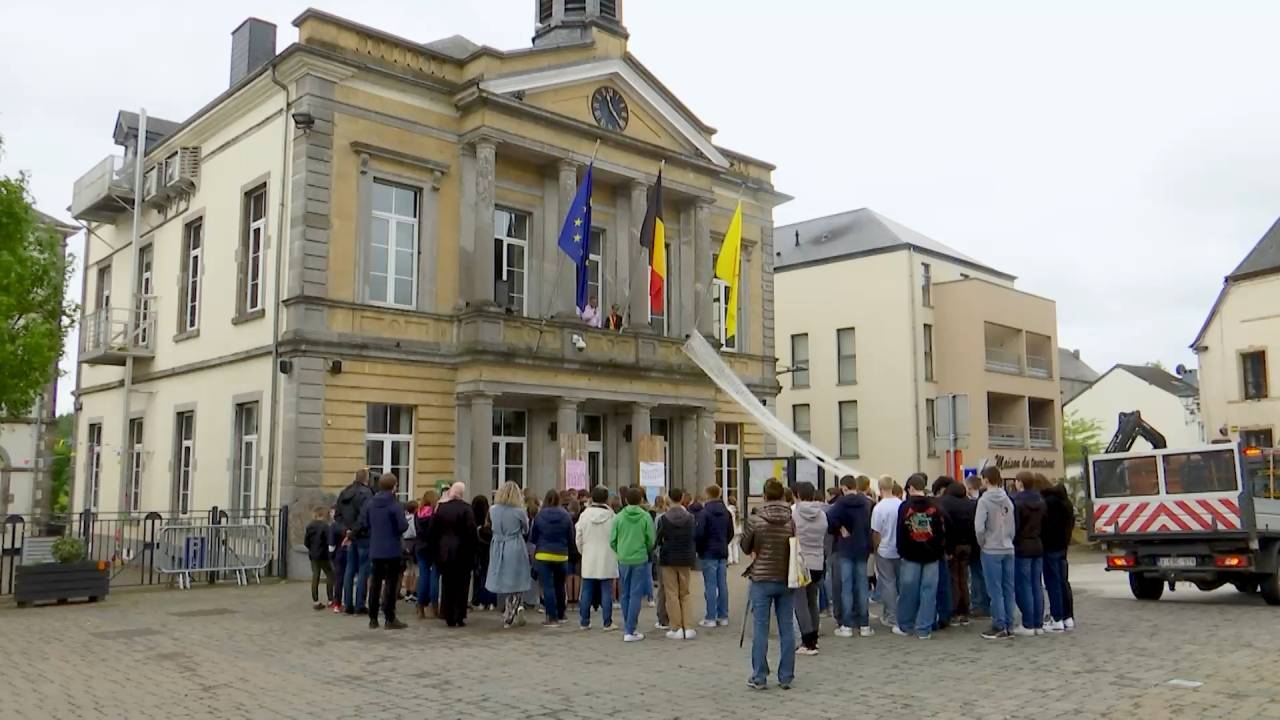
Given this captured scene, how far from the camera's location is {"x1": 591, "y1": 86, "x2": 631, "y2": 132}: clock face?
24375 millimetres

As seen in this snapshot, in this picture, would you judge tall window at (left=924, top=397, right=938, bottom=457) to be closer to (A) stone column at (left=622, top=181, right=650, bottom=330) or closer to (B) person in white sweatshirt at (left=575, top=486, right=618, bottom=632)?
(A) stone column at (left=622, top=181, right=650, bottom=330)

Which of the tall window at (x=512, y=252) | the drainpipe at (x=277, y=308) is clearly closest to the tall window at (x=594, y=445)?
the tall window at (x=512, y=252)

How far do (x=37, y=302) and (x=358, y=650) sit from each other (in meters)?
12.3

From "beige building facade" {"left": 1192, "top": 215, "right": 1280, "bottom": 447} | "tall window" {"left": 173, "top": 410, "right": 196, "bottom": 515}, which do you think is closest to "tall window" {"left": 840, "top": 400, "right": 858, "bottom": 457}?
"beige building facade" {"left": 1192, "top": 215, "right": 1280, "bottom": 447}

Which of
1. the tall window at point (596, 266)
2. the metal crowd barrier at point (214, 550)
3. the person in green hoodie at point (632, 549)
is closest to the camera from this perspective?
the person in green hoodie at point (632, 549)

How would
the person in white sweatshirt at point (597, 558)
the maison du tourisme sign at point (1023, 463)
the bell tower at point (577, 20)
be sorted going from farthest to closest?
1. the maison du tourisme sign at point (1023, 463)
2. the bell tower at point (577, 20)
3. the person in white sweatshirt at point (597, 558)

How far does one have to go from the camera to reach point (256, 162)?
21.5m

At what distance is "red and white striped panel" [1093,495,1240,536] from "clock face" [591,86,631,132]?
46.4ft

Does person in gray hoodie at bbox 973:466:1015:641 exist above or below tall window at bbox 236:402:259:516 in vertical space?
below

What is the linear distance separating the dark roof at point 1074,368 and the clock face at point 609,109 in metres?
54.2

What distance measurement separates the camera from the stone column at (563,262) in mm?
23281

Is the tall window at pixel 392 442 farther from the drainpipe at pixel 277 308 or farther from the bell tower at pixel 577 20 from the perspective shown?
the bell tower at pixel 577 20

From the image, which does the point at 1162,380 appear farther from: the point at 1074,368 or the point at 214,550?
the point at 214,550

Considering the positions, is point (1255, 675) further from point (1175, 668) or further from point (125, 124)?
point (125, 124)
